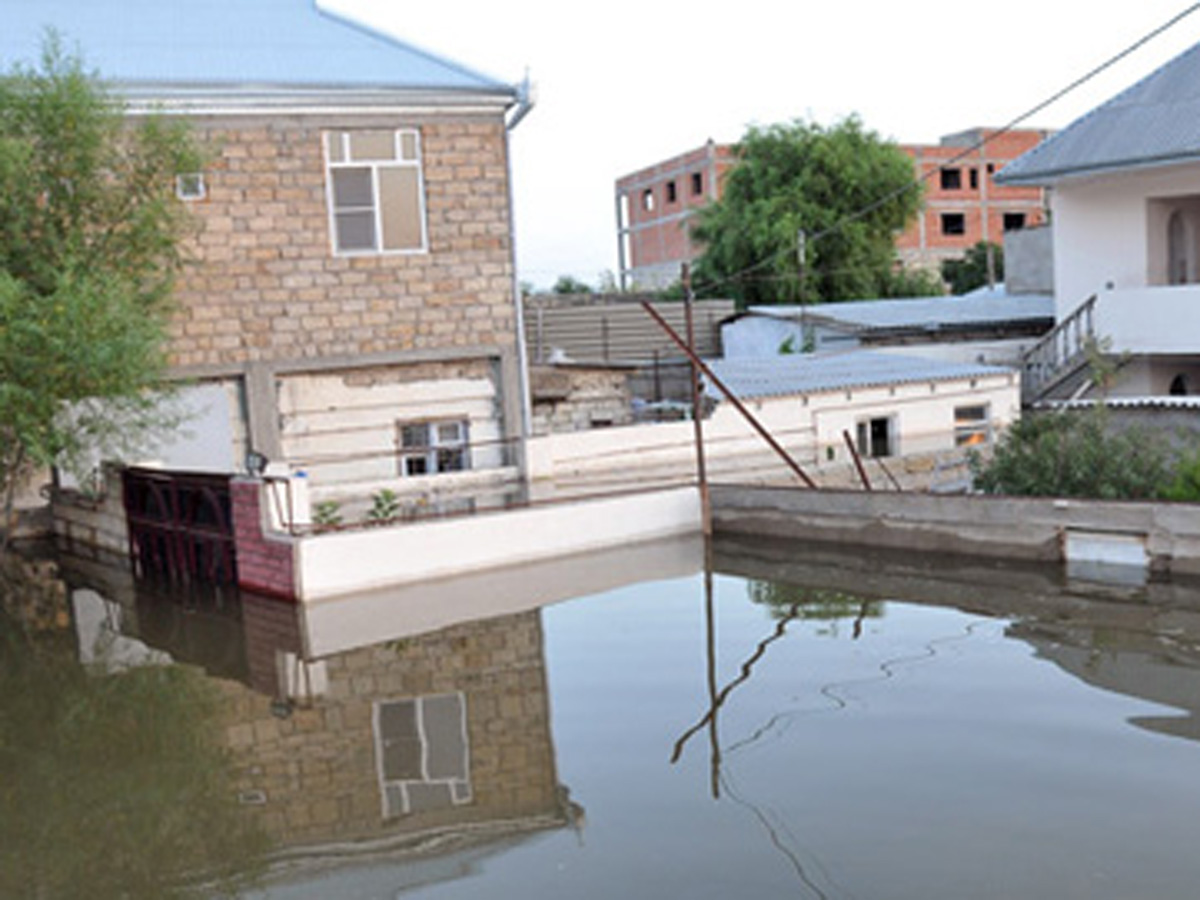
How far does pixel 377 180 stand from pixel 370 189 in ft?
0.58

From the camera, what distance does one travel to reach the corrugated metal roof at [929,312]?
27250mm

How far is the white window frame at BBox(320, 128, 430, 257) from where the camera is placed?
63.0ft

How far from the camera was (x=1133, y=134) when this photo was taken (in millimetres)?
22312

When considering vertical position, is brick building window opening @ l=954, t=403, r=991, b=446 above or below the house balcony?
below

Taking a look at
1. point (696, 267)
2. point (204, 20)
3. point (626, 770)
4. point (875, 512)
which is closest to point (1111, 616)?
point (875, 512)

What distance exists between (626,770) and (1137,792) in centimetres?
314

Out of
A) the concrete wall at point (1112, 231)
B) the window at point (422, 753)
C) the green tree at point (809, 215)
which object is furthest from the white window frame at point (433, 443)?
the green tree at point (809, 215)

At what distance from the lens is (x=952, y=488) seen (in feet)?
63.8

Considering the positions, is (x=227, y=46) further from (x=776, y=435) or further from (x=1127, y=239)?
(x=1127, y=239)

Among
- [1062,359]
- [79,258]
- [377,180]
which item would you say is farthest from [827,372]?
[79,258]

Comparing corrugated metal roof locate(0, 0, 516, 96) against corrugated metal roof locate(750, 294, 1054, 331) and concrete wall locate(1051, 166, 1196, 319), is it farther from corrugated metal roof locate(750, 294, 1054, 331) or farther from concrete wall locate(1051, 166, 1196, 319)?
concrete wall locate(1051, 166, 1196, 319)

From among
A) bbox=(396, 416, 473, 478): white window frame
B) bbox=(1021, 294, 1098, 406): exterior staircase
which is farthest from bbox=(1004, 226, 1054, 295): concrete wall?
bbox=(396, 416, 473, 478): white window frame

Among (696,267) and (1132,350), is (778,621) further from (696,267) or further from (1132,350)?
(696,267)

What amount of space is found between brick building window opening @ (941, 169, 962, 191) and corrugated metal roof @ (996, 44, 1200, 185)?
3340 centimetres
